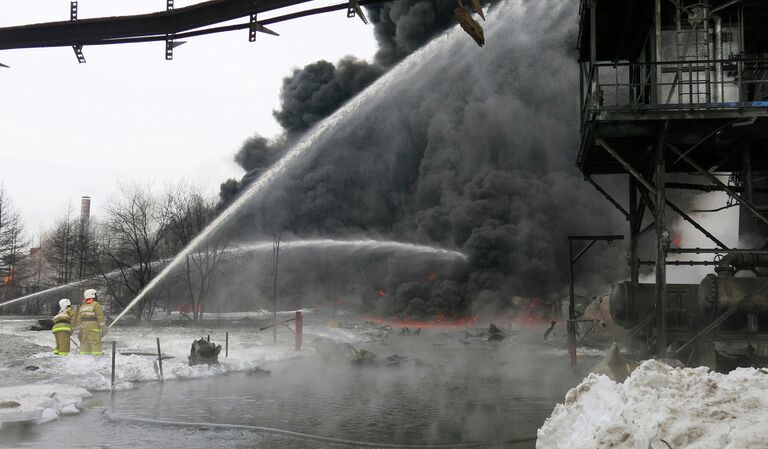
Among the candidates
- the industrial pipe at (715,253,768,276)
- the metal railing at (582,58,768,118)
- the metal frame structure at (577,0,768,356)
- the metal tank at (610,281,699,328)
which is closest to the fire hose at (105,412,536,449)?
the metal frame structure at (577,0,768,356)

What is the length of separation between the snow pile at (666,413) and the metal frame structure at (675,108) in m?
5.47

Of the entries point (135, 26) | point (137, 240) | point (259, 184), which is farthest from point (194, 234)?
point (135, 26)

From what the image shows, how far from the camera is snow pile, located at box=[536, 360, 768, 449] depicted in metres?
5.42

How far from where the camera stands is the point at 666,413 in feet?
19.1

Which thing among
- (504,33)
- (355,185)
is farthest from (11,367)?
(504,33)

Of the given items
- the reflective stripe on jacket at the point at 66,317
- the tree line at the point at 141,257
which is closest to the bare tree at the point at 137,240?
the tree line at the point at 141,257

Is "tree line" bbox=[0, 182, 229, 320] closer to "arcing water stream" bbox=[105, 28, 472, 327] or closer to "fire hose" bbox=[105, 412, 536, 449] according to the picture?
"arcing water stream" bbox=[105, 28, 472, 327]

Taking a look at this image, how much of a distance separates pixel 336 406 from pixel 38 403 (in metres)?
4.86

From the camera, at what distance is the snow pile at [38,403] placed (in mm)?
10076

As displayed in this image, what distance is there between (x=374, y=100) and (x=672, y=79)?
2406 inches

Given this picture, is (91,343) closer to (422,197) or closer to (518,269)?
(518,269)

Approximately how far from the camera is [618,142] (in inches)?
540

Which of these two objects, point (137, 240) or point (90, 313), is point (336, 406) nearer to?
point (90, 313)

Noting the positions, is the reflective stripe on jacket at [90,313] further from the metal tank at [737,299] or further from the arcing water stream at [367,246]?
the arcing water stream at [367,246]
